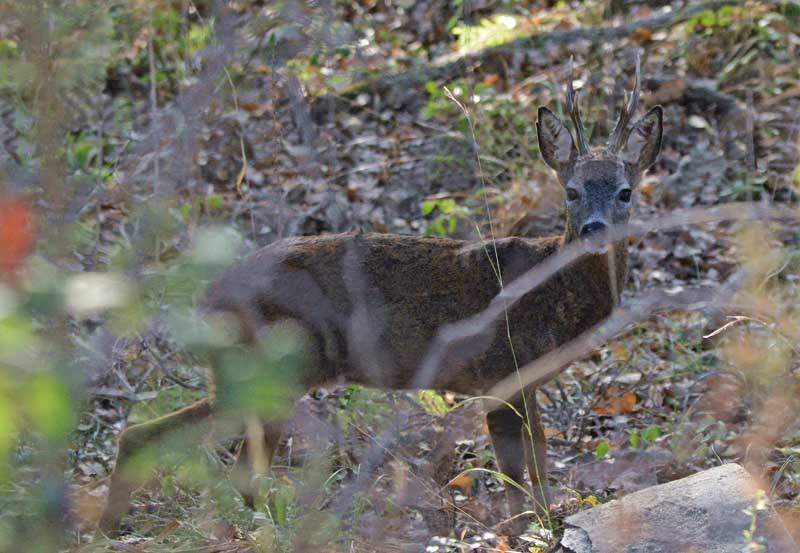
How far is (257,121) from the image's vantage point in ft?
30.9

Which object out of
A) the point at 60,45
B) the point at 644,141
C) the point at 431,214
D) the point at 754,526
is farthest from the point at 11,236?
the point at 431,214

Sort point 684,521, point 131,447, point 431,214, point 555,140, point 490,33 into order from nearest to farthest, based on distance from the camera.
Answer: point 684,521, point 131,447, point 555,140, point 431,214, point 490,33

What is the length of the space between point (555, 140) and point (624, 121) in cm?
43

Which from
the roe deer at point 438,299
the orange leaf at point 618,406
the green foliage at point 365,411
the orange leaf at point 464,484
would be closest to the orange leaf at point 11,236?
the roe deer at point 438,299

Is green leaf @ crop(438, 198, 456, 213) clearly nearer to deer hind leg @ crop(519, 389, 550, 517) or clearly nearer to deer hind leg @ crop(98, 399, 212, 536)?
deer hind leg @ crop(519, 389, 550, 517)

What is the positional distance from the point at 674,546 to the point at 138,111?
6.88m

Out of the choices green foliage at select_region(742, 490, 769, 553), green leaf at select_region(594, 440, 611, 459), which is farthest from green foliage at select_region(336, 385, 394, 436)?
green foliage at select_region(742, 490, 769, 553)

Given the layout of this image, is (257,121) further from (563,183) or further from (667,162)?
(563,183)

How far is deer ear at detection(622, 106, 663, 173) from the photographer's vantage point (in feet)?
18.6

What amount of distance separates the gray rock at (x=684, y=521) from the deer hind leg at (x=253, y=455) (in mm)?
1622

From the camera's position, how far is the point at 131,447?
4875mm

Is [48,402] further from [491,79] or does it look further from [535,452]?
[491,79]

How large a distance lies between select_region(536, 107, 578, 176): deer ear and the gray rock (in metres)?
2.17

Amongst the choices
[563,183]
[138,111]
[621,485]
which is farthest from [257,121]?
[621,485]
